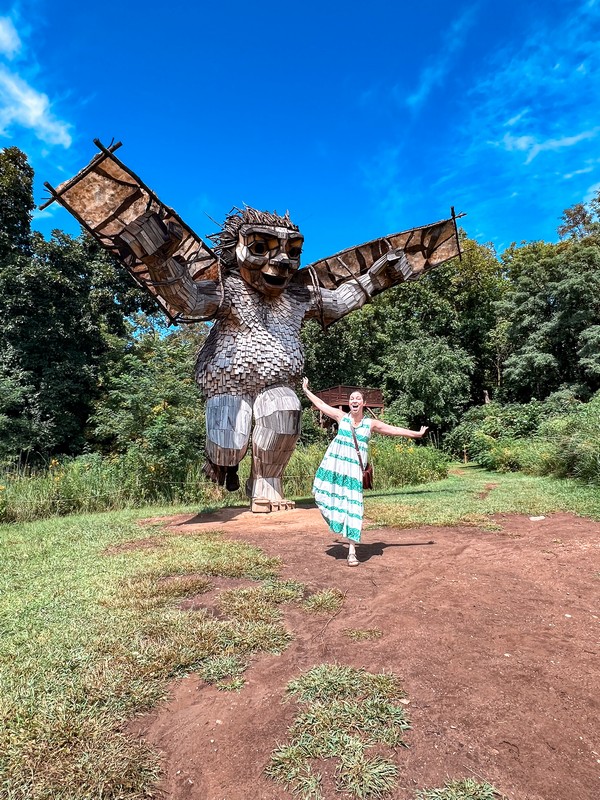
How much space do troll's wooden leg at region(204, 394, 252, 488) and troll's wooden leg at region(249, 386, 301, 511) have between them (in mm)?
125

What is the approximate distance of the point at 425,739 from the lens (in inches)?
58.6

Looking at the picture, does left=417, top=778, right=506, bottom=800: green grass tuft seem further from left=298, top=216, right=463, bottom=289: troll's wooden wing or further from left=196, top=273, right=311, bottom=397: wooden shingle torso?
left=298, top=216, right=463, bottom=289: troll's wooden wing

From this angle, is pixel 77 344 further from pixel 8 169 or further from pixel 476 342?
pixel 476 342

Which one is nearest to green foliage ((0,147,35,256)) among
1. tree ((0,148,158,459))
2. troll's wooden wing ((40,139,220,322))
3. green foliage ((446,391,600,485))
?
tree ((0,148,158,459))

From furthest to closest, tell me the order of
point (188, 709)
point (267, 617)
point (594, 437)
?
point (594, 437), point (267, 617), point (188, 709)

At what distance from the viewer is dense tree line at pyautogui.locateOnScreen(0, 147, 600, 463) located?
12.8m

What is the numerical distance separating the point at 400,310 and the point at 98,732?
19.0m

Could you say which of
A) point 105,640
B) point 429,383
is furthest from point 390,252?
point 429,383

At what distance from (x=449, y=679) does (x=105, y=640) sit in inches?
56.0

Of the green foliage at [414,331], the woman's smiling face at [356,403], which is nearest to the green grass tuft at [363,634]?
the woman's smiling face at [356,403]

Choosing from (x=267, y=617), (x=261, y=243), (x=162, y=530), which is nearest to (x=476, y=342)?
(x=261, y=243)

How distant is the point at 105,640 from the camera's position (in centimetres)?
209

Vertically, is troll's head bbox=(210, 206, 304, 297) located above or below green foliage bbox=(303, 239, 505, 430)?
below

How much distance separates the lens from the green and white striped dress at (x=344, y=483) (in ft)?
11.1
